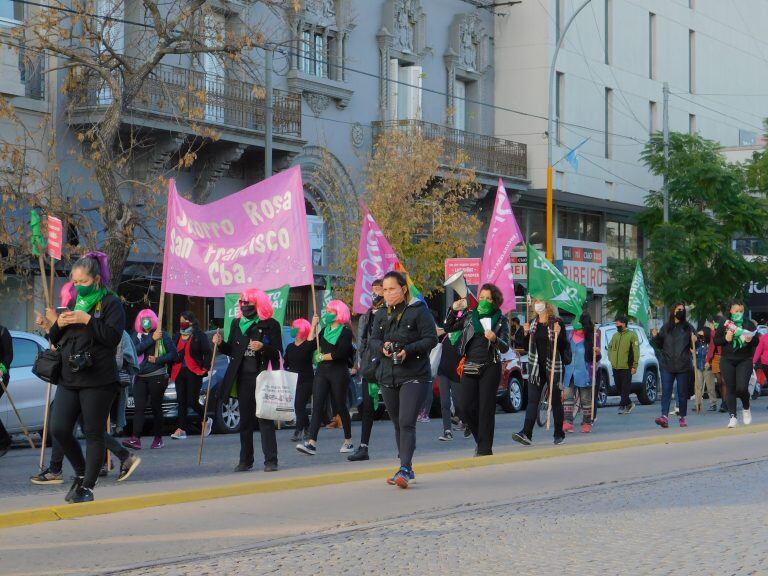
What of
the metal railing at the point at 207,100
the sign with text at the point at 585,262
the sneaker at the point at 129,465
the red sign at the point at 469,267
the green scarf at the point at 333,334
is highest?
the metal railing at the point at 207,100

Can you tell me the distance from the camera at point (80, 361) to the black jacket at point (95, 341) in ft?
0.15

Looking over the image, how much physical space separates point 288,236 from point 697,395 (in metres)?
13.0

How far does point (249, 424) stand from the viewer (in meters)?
13.4

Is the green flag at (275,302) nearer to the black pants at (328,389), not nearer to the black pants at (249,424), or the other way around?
the black pants at (328,389)

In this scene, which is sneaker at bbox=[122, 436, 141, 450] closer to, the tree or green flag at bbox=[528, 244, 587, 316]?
green flag at bbox=[528, 244, 587, 316]

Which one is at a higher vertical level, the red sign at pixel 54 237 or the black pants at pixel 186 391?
the red sign at pixel 54 237

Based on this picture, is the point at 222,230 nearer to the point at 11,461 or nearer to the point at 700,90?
the point at 11,461

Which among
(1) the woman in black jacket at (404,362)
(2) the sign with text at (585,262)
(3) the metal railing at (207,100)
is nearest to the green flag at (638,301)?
(3) the metal railing at (207,100)

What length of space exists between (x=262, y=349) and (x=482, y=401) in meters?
2.44

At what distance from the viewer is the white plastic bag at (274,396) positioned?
13055 mm

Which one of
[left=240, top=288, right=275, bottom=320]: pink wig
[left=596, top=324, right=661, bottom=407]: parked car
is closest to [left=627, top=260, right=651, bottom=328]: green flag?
[left=596, top=324, right=661, bottom=407]: parked car

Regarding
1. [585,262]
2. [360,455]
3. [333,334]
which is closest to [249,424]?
[360,455]

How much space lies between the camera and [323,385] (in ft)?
50.3

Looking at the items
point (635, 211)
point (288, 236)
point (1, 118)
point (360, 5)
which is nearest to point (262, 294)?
point (288, 236)
